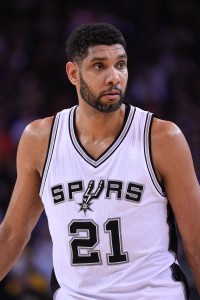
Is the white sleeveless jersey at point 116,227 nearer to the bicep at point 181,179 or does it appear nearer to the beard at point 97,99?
the bicep at point 181,179

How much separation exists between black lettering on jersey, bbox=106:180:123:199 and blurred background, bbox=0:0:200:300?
353cm

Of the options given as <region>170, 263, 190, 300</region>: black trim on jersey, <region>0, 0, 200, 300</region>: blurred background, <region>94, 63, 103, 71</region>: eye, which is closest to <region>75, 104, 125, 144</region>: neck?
→ <region>94, 63, 103, 71</region>: eye

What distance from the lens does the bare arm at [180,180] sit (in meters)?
3.62

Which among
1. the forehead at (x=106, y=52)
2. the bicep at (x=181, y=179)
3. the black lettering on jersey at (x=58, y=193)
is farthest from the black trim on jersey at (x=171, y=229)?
the forehead at (x=106, y=52)

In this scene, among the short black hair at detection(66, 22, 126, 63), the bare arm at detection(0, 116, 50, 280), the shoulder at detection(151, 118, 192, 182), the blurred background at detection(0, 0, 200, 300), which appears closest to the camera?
the shoulder at detection(151, 118, 192, 182)

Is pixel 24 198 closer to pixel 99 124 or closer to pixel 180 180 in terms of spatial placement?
pixel 99 124

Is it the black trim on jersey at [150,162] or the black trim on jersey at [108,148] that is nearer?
the black trim on jersey at [150,162]

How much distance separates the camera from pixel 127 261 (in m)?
3.67

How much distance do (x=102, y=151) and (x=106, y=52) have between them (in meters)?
0.52

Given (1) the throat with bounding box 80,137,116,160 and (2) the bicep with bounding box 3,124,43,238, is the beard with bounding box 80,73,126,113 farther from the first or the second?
(2) the bicep with bounding box 3,124,43,238

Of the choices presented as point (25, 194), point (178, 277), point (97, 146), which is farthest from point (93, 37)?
point (178, 277)

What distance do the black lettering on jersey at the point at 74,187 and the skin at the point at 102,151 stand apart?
184mm

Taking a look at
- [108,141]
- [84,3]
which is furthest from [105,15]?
[108,141]

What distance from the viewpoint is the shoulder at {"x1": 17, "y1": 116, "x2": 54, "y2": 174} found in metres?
3.94
